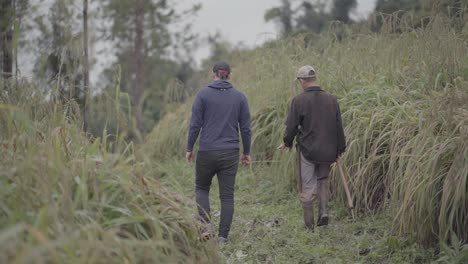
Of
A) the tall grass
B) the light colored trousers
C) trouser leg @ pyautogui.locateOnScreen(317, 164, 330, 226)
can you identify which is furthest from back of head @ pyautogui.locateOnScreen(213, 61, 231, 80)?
the tall grass

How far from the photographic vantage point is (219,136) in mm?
5906

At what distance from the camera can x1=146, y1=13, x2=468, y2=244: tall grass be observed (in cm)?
482

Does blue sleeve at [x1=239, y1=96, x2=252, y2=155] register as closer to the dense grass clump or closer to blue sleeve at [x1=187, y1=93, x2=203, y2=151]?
blue sleeve at [x1=187, y1=93, x2=203, y2=151]

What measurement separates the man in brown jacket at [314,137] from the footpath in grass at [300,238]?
1.09ft

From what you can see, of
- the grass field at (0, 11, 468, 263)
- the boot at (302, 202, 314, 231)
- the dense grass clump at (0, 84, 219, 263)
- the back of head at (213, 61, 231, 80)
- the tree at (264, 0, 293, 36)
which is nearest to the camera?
the dense grass clump at (0, 84, 219, 263)

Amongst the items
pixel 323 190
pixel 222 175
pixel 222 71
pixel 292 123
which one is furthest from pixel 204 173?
pixel 323 190

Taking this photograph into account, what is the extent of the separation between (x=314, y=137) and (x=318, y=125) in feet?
0.45

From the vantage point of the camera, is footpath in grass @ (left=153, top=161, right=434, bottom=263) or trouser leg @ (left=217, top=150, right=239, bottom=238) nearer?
footpath in grass @ (left=153, top=161, right=434, bottom=263)

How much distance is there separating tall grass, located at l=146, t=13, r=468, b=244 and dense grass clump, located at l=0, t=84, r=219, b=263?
76.8 inches

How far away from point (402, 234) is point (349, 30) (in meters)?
5.18

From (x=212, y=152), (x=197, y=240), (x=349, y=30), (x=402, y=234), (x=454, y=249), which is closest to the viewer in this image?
(x=197, y=240)

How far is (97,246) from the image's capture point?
9.68ft

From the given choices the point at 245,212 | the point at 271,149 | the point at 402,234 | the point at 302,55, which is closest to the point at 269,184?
the point at 271,149

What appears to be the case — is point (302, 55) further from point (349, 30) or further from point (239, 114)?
point (239, 114)
